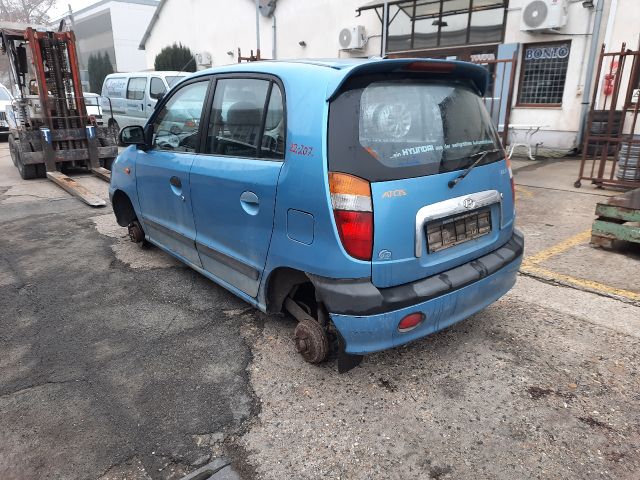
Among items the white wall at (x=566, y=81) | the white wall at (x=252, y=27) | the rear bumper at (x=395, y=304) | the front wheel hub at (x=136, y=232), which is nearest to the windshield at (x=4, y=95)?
the white wall at (x=252, y=27)

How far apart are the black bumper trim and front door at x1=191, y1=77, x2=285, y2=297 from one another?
1.92ft

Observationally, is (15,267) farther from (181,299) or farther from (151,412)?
(151,412)

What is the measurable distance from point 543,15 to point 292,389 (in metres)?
10.7

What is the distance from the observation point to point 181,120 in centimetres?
374

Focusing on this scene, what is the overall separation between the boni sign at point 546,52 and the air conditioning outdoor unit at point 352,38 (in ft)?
16.6

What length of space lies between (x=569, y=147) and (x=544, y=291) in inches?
331

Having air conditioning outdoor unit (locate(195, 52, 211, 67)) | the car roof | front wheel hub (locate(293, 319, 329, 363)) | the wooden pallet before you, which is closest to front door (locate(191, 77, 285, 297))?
the car roof

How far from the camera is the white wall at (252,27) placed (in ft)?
49.4

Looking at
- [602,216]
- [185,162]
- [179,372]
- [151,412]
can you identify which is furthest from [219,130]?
[602,216]

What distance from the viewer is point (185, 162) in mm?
3469

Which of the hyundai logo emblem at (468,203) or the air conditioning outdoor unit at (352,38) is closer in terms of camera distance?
the hyundai logo emblem at (468,203)

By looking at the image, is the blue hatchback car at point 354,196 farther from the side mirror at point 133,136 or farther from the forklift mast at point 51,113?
the forklift mast at point 51,113

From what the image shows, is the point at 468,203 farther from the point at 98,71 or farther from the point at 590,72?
the point at 98,71

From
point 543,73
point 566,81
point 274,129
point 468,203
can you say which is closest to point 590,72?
point 566,81
